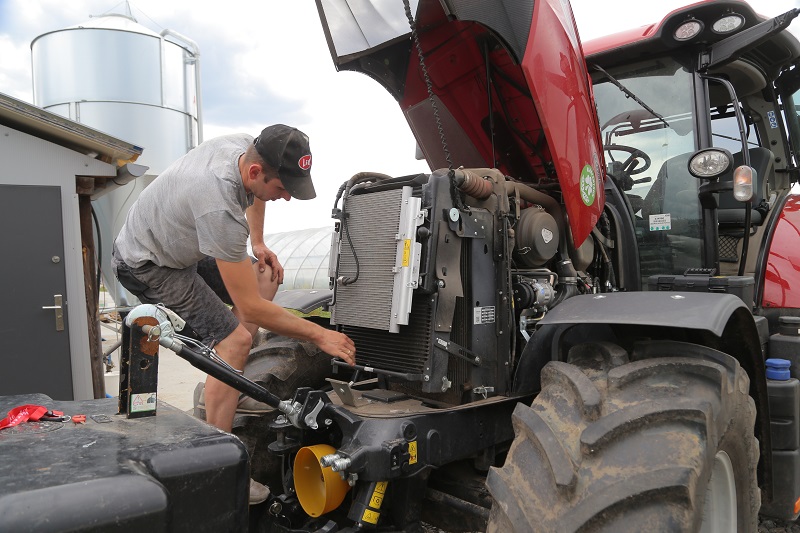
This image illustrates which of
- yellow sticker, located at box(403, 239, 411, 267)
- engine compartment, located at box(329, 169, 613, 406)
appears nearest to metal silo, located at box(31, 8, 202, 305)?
engine compartment, located at box(329, 169, 613, 406)

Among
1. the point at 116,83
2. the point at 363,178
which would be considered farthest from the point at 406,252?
the point at 116,83

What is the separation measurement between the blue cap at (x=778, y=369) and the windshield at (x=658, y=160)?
0.63m

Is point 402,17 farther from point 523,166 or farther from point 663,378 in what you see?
point 663,378

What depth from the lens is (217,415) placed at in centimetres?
267

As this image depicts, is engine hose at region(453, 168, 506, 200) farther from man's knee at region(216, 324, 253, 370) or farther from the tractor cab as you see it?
man's knee at region(216, 324, 253, 370)

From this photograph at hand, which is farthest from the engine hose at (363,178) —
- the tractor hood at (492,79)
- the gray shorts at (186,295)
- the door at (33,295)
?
the door at (33,295)

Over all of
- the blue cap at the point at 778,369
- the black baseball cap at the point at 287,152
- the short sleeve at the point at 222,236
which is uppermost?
the black baseball cap at the point at 287,152

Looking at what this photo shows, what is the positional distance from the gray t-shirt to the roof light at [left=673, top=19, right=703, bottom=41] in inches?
90.9

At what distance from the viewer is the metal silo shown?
11578 mm

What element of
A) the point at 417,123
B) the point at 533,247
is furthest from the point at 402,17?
the point at 533,247

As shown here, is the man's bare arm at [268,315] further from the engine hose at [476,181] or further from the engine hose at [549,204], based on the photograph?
the engine hose at [549,204]

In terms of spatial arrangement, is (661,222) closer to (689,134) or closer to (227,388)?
(689,134)

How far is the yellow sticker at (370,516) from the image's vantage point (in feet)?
7.04

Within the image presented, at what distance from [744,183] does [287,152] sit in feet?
7.10
